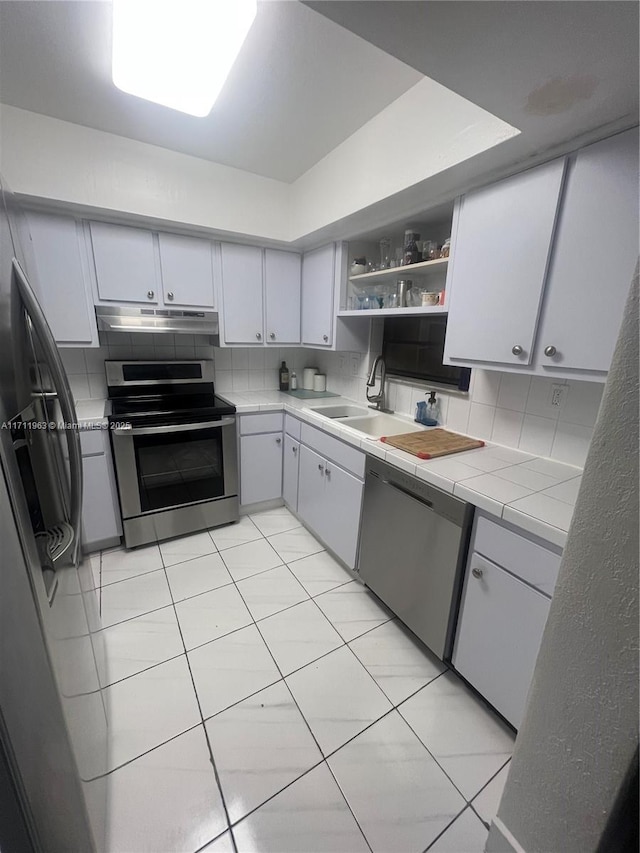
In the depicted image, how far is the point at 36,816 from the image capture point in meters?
0.63

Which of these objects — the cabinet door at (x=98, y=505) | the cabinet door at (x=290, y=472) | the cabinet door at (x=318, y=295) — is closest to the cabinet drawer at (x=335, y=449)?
the cabinet door at (x=290, y=472)

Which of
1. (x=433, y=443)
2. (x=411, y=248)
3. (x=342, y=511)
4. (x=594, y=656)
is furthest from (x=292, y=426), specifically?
(x=594, y=656)

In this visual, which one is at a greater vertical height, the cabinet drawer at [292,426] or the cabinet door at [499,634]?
the cabinet drawer at [292,426]

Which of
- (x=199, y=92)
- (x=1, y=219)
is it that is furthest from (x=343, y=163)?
(x=1, y=219)

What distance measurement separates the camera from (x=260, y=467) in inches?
105

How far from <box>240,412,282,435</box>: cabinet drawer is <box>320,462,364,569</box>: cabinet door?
66 cm

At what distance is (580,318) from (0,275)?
1.61 metres

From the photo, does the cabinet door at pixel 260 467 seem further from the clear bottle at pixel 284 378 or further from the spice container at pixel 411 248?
the spice container at pixel 411 248

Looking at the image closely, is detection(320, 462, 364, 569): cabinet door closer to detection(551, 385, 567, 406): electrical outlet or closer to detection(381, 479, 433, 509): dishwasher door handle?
detection(381, 479, 433, 509): dishwasher door handle

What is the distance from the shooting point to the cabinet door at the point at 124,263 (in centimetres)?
205

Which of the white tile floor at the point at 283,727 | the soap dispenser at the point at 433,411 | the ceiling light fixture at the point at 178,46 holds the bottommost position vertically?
the white tile floor at the point at 283,727

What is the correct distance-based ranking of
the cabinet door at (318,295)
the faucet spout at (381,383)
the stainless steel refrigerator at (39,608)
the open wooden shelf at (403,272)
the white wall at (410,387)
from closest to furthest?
the stainless steel refrigerator at (39,608) < the white wall at (410,387) < the open wooden shelf at (403,272) < the faucet spout at (381,383) < the cabinet door at (318,295)

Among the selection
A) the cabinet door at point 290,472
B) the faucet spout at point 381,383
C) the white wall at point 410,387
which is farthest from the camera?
the cabinet door at point 290,472

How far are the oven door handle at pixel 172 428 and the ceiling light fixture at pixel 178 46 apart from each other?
1583mm
